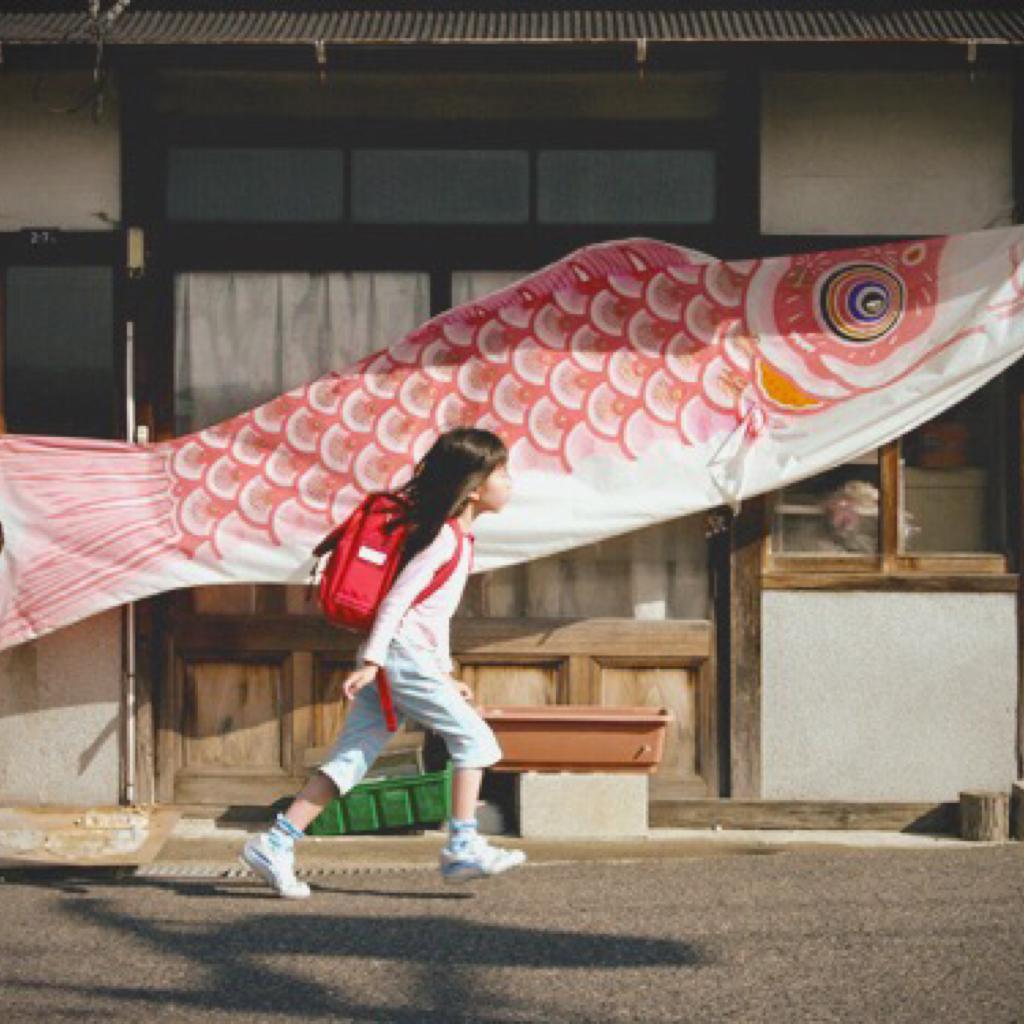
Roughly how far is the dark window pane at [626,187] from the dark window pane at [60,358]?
8.12 feet

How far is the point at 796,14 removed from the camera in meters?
9.70

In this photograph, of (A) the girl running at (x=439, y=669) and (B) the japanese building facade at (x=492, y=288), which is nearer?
(A) the girl running at (x=439, y=669)

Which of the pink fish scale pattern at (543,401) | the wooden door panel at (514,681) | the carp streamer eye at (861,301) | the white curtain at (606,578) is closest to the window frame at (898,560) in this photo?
the white curtain at (606,578)

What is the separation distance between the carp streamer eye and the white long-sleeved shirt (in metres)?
2.76

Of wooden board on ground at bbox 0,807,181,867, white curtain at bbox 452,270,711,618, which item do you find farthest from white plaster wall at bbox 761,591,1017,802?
wooden board on ground at bbox 0,807,181,867

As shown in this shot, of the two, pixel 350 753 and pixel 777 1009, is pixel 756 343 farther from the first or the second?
pixel 777 1009

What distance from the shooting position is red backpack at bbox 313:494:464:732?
7.79 meters

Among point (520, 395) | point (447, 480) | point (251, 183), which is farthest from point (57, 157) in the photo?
point (447, 480)

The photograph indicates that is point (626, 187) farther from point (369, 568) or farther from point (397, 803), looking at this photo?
point (397, 803)

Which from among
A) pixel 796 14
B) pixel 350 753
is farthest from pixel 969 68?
pixel 350 753

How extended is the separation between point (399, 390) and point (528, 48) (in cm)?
189

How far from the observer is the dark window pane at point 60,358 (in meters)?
10.3

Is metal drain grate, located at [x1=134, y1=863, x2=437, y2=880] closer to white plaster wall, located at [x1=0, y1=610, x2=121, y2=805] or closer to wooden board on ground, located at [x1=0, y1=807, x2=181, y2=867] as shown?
wooden board on ground, located at [x1=0, y1=807, x2=181, y2=867]

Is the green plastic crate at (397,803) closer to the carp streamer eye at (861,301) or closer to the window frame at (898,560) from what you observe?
the window frame at (898,560)
